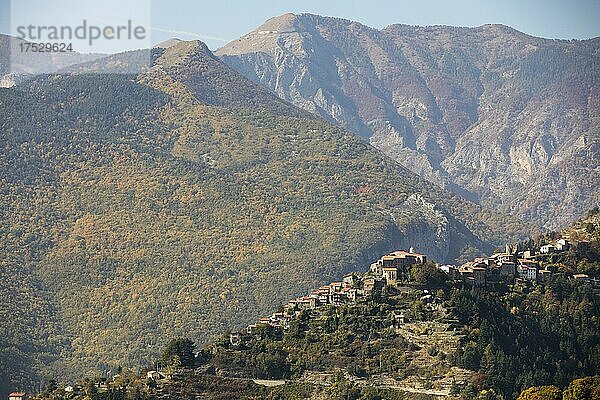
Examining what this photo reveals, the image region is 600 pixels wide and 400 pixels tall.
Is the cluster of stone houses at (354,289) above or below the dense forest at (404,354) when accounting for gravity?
above

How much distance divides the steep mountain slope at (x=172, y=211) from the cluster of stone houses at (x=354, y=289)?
2103 cm

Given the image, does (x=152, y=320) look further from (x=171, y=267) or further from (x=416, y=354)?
(x=416, y=354)

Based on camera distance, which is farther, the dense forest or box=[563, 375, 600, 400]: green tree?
the dense forest

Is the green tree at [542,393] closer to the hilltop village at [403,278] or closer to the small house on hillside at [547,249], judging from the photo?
the hilltop village at [403,278]

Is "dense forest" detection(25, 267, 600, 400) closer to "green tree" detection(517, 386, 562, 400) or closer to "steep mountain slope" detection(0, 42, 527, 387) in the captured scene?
"green tree" detection(517, 386, 562, 400)

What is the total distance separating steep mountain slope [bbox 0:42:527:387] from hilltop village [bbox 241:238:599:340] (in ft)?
71.4

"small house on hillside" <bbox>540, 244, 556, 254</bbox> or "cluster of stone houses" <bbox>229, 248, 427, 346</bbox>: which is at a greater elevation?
"small house on hillside" <bbox>540, 244, 556, 254</bbox>

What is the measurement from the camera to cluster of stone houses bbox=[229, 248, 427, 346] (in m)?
82.2

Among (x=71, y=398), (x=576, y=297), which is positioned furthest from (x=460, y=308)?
(x=71, y=398)

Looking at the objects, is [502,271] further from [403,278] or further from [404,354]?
[404,354]

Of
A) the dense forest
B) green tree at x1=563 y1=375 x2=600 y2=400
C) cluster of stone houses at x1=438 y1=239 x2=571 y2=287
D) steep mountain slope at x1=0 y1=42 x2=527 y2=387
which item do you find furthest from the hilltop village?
steep mountain slope at x1=0 y1=42 x2=527 y2=387

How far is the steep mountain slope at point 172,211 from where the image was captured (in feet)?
380

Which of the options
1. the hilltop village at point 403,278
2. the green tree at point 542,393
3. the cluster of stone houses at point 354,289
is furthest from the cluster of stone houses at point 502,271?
the green tree at point 542,393

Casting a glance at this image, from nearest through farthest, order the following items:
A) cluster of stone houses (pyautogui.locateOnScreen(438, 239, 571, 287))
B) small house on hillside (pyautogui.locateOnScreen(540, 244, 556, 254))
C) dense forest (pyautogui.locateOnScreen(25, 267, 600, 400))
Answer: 1. dense forest (pyautogui.locateOnScreen(25, 267, 600, 400))
2. cluster of stone houses (pyautogui.locateOnScreen(438, 239, 571, 287))
3. small house on hillside (pyautogui.locateOnScreen(540, 244, 556, 254))
